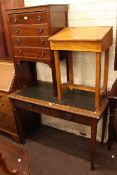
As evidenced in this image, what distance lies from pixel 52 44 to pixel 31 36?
254 mm

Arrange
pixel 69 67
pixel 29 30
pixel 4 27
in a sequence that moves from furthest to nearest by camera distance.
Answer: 1. pixel 4 27
2. pixel 69 67
3. pixel 29 30

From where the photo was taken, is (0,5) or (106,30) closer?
(106,30)

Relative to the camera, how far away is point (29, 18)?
1.87 m

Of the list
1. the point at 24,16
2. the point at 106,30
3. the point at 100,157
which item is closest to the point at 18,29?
the point at 24,16

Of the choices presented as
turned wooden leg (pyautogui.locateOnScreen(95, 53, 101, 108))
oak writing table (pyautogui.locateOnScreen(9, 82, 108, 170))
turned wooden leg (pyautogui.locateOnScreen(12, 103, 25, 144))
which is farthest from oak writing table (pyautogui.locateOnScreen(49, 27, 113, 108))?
turned wooden leg (pyautogui.locateOnScreen(12, 103, 25, 144))

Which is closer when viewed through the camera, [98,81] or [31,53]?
[98,81]

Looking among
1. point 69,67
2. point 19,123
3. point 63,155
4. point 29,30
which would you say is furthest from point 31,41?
point 63,155

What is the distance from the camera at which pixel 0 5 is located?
2402mm

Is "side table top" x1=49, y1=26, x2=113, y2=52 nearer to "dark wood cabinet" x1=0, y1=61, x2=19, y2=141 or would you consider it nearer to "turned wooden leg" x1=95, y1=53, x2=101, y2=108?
"turned wooden leg" x1=95, y1=53, x2=101, y2=108

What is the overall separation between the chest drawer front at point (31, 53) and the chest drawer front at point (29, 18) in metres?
0.26

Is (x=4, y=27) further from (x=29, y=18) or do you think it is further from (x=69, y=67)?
(x=69, y=67)

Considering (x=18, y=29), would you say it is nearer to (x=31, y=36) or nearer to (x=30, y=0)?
(x=31, y=36)

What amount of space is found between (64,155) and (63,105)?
27.4 inches

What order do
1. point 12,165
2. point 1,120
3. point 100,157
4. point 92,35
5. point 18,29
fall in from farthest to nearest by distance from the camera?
point 1,120
point 100,157
point 18,29
point 92,35
point 12,165
